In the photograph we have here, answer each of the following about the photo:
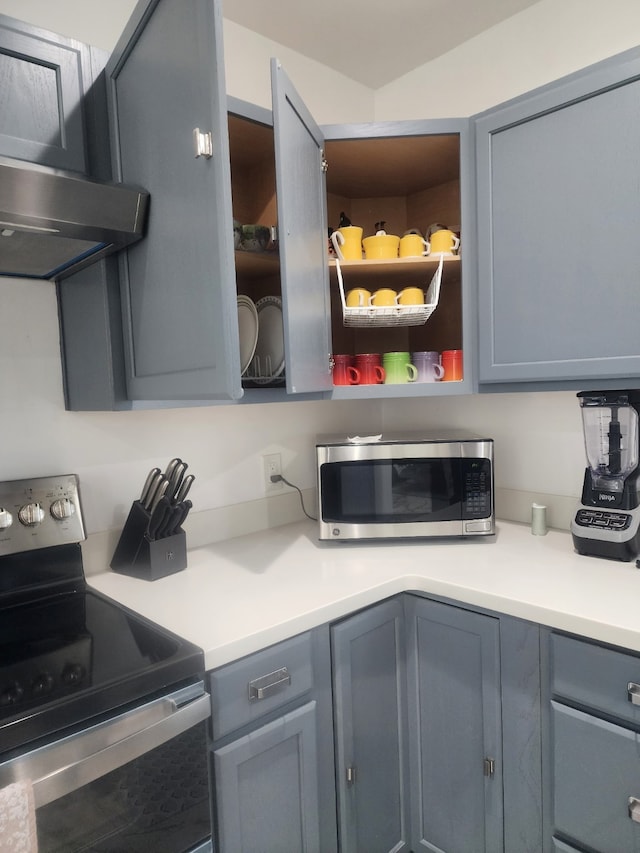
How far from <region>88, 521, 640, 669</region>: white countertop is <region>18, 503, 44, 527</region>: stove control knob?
8.7 inches

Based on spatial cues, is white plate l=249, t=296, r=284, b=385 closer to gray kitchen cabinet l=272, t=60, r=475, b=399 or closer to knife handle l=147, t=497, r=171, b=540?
gray kitchen cabinet l=272, t=60, r=475, b=399

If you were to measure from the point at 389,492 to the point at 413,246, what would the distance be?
27.8 inches

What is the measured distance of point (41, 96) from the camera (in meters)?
1.11

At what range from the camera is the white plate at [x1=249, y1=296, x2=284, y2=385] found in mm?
1499

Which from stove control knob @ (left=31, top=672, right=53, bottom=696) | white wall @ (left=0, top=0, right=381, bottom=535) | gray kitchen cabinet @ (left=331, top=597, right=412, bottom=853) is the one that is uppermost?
white wall @ (left=0, top=0, right=381, bottom=535)

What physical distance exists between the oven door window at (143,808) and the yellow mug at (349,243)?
3.98 ft

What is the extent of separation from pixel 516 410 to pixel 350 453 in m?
0.60

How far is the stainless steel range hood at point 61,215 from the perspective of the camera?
94 centimetres

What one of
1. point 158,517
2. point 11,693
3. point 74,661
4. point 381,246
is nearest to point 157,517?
point 158,517

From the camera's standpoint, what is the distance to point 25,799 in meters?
0.76

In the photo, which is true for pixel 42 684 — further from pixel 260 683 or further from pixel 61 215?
pixel 61 215

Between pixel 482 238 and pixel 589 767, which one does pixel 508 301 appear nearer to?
pixel 482 238

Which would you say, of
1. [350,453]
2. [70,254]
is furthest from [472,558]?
[70,254]

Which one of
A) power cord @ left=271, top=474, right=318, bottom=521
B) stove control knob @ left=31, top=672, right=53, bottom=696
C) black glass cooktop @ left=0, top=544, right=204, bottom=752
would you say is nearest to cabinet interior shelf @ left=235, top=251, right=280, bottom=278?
power cord @ left=271, top=474, right=318, bottom=521
